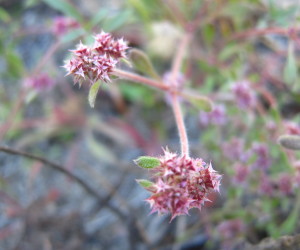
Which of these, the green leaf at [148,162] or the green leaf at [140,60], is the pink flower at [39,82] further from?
the green leaf at [148,162]

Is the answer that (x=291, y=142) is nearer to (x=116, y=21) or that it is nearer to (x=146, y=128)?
(x=116, y=21)

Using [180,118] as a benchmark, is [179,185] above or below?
below

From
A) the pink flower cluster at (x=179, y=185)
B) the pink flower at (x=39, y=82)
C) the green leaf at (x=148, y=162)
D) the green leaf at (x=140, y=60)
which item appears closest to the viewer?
the pink flower cluster at (x=179, y=185)

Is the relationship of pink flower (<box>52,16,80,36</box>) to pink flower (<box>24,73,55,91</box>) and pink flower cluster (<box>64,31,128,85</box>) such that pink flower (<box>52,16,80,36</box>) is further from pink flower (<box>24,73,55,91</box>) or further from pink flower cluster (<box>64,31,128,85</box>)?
pink flower cluster (<box>64,31,128,85</box>)

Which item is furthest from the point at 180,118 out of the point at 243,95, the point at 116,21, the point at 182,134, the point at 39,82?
the point at 39,82

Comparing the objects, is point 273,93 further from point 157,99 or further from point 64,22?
point 64,22

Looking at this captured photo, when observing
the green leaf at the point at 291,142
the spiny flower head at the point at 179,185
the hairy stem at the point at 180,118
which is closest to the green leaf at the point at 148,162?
the spiny flower head at the point at 179,185
